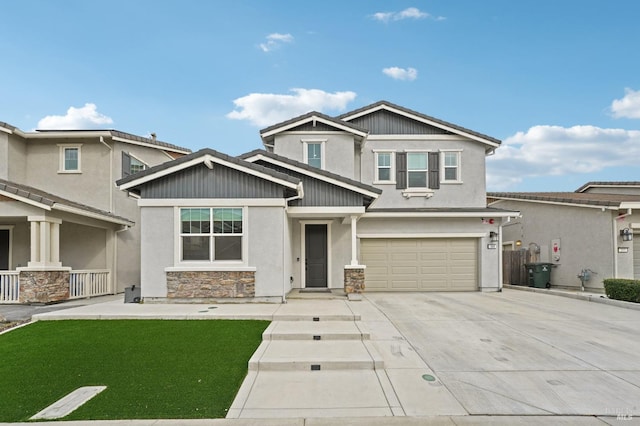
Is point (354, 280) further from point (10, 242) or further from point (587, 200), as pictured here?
point (10, 242)

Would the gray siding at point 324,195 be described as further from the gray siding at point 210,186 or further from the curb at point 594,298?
the curb at point 594,298

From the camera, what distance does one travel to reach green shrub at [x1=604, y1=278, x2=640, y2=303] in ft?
36.2

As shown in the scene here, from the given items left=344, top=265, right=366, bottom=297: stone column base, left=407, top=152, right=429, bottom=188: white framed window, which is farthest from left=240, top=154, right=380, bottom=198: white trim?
left=407, top=152, right=429, bottom=188: white framed window

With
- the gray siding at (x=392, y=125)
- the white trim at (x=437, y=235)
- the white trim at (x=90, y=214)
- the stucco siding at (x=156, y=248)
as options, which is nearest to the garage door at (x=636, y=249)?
the white trim at (x=437, y=235)

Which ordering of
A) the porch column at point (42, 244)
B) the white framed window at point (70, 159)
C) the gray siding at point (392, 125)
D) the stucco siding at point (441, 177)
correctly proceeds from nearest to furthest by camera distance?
the porch column at point (42, 244)
the white framed window at point (70, 159)
the stucco siding at point (441, 177)
the gray siding at point (392, 125)

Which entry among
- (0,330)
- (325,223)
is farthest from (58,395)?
(325,223)

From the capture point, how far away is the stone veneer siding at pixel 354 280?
1218 centimetres

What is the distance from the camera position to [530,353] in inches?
250

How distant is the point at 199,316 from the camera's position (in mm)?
8688

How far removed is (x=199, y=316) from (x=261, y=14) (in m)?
10.3

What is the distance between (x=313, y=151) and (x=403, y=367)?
10.4 metres

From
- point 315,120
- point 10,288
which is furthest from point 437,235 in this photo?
point 10,288

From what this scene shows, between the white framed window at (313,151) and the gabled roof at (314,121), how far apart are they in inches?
27.3

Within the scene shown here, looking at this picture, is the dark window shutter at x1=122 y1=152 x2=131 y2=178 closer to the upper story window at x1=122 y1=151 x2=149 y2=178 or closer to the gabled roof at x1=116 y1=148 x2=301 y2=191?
the upper story window at x1=122 y1=151 x2=149 y2=178
